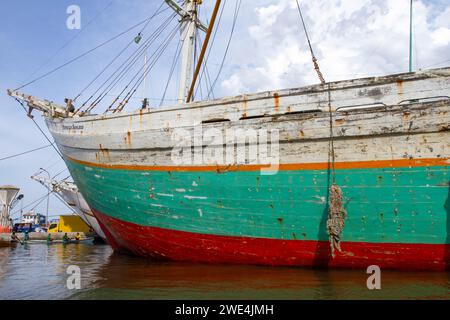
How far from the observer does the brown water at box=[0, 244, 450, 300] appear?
529cm

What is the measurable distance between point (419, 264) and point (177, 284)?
432 centimetres

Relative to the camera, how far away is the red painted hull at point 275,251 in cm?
621

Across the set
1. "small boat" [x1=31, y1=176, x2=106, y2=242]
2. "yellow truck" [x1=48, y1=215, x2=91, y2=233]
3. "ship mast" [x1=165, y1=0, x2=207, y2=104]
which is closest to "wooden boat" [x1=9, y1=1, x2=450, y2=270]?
"ship mast" [x1=165, y1=0, x2=207, y2=104]

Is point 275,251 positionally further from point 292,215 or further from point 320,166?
point 320,166

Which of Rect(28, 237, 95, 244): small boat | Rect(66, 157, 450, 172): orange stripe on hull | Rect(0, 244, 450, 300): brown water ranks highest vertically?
Rect(66, 157, 450, 172): orange stripe on hull

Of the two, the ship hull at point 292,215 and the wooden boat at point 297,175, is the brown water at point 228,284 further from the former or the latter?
the wooden boat at point 297,175

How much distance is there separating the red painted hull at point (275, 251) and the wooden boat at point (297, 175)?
2 cm

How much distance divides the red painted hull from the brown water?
0.17 metres

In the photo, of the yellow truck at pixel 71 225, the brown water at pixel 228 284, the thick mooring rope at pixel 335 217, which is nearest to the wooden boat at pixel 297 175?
the thick mooring rope at pixel 335 217

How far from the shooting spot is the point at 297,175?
6.76m

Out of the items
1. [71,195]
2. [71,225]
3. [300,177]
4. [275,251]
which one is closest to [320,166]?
[300,177]

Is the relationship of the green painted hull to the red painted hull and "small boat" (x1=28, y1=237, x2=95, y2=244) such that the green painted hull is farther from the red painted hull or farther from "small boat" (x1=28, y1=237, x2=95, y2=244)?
"small boat" (x1=28, y1=237, x2=95, y2=244)
